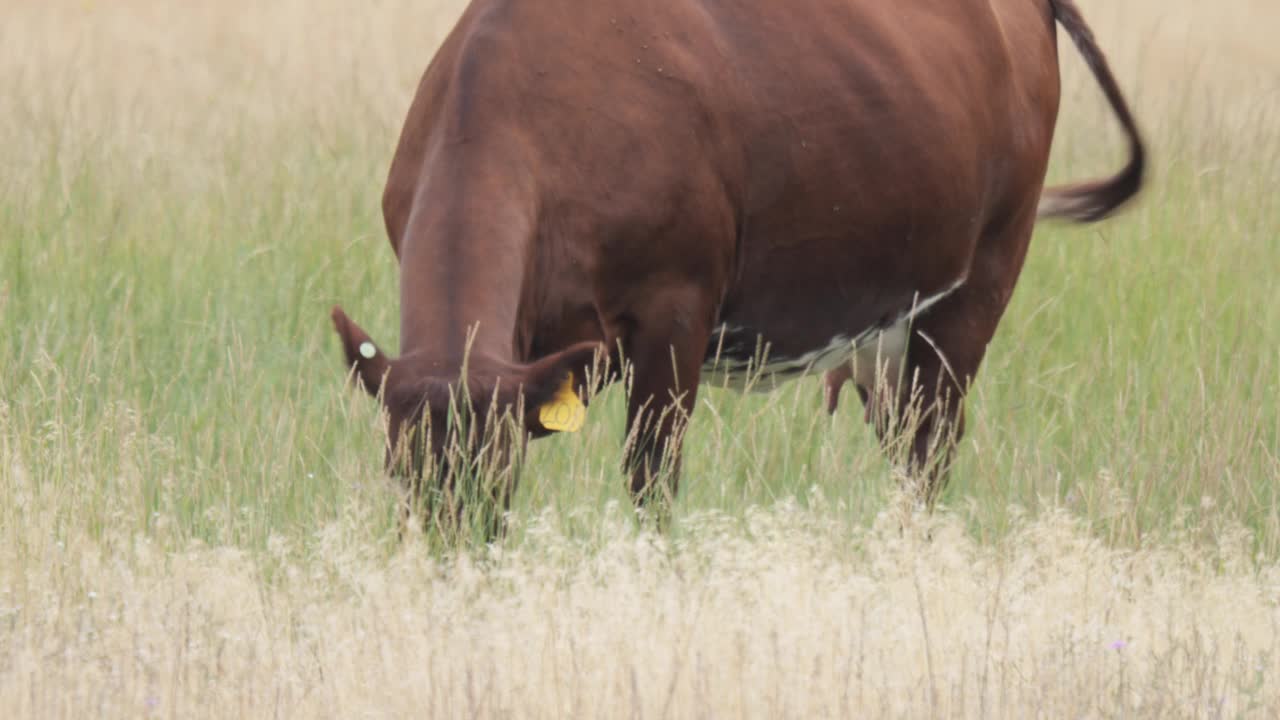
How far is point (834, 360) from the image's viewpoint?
20.7 ft

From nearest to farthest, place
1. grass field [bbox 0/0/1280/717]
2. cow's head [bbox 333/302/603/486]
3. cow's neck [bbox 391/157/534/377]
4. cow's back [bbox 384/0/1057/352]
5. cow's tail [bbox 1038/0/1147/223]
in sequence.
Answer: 1. grass field [bbox 0/0/1280/717]
2. cow's head [bbox 333/302/603/486]
3. cow's neck [bbox 391/157/534/377]
4. cow's back [bbox 384/0/1057/352]
5. cow's tail [bbox 1038/0/1147/223]

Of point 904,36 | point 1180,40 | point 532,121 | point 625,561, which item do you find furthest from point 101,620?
point 1180,40

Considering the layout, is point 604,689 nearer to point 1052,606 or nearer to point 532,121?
point 1052,606

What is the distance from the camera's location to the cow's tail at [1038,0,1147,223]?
7.13m

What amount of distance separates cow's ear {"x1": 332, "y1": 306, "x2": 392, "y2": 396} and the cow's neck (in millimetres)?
78

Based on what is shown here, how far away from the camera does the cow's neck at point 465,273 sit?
4523 mm

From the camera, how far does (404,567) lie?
4.43m

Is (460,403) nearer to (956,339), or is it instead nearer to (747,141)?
(747,141)

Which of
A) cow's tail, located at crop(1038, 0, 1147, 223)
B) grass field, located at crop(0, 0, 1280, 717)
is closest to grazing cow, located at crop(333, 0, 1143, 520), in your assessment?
grass field, located at crop(0, 0, 1280, 717)

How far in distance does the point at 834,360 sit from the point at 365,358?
87.0 inches

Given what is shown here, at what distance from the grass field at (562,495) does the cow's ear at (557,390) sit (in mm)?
243

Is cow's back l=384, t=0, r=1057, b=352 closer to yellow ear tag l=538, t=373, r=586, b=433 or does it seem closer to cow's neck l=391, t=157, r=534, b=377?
cow's neck l=391, t=157, r=534, b=377

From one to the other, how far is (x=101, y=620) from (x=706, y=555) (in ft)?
4.47

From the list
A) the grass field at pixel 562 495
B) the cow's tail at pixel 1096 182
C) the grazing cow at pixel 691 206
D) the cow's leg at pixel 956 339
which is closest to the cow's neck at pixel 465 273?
the grazing cow at pixel 691 206
